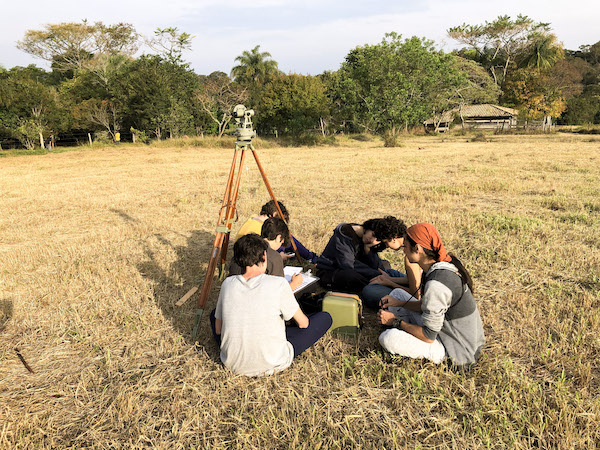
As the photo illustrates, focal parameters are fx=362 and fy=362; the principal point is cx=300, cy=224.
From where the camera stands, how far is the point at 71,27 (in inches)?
1777

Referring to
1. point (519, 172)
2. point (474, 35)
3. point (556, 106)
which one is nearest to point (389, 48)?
point (519, 172)

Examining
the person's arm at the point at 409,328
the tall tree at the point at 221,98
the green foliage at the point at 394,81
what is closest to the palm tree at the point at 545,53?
the green foliage at the point at 394,81

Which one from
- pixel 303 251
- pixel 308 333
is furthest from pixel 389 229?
pixel 303 251

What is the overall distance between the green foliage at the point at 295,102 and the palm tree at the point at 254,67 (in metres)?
15.3

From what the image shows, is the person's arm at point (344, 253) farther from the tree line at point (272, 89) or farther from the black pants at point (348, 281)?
the tree line at point (272, 89)

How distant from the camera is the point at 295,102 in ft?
125

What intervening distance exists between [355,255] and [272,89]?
123 ft

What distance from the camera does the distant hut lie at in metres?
47.2

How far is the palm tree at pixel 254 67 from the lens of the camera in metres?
52.8

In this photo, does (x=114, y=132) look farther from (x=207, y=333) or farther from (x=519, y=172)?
(x=207, y=333)

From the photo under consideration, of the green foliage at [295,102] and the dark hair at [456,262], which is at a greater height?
the green foliage at [295,102]

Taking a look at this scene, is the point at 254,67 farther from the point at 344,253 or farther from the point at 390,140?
the point at 344,253

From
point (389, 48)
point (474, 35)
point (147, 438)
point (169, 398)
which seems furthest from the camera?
point (474, 35)

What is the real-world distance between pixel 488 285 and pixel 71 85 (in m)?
45.5
